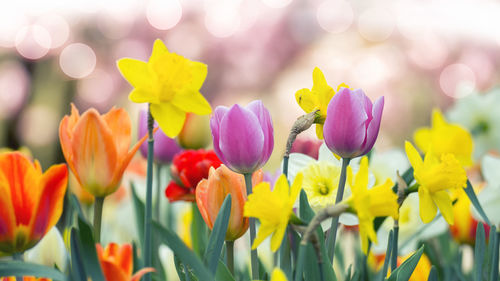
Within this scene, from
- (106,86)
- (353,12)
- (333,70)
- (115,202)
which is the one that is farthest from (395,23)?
(115,202)

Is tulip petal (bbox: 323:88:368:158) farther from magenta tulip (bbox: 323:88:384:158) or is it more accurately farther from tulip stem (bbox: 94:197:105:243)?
tulip stem (bbox: 94:197:105:243)

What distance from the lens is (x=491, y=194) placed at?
1.78ft

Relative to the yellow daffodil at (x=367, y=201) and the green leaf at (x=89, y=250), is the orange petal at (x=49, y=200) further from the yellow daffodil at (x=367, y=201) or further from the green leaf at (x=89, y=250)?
the yellow daffodil at (x=367, y=201)

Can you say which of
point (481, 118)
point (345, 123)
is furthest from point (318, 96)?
point (481, 118)

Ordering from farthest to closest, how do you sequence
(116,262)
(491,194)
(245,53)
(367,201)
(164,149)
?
(245,53) → (164,149) → (491,194) → (116,262) → (367,201)

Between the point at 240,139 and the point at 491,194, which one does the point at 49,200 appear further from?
the point at 491,194

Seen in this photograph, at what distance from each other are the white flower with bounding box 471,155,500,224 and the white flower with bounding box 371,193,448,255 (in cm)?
5

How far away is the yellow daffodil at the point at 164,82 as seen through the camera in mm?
370

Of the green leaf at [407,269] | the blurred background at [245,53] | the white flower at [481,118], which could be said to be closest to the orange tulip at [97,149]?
the green leaf at [407,269]

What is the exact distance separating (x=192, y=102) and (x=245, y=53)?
275cm

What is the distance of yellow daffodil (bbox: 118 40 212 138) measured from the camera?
0.37 m

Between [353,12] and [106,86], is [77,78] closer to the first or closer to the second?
[106,86]

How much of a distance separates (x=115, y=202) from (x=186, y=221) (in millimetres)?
441

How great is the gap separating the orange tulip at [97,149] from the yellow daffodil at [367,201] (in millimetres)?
170
